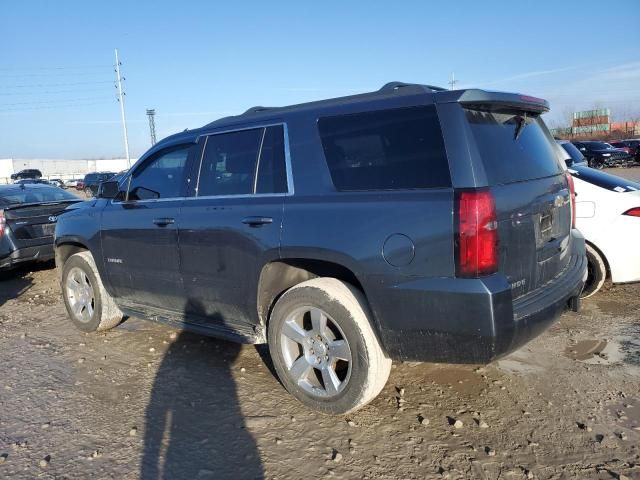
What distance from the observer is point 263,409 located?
3.44m

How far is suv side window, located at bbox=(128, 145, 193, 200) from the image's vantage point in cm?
423

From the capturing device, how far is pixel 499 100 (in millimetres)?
2988

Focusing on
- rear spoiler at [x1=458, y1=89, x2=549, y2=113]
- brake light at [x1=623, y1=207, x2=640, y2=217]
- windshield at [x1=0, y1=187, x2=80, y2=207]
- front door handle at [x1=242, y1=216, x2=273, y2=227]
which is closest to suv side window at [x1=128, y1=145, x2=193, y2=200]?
front door handle at [x1=242, y1=216, x2=273, y2=227]

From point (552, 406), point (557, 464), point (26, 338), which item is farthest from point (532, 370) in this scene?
point (26, 338)

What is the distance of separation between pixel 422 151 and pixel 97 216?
11.2 feet

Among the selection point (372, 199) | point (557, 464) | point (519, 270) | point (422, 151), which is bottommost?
point (557, 464)

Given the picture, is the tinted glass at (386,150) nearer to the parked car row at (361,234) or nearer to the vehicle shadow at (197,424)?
the parked car row at (361,234)

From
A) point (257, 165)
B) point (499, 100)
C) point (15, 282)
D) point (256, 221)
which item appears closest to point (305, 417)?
point (256, 221)

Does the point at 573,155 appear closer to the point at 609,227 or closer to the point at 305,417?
the point at 609,227

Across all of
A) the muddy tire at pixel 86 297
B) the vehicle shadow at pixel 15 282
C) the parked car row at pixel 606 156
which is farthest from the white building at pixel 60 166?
the muddy tire at pixel 86 297

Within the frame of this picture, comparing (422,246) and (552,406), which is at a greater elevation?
(422,246)

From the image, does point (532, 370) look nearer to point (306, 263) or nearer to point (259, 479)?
point (306, 263)

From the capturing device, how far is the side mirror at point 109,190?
15.5ft

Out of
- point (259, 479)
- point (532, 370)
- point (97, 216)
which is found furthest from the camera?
point (97, 216)
